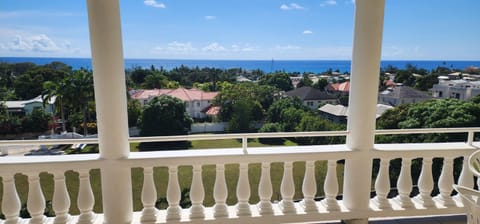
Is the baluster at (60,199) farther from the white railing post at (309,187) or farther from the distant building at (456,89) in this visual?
the distant building at (456,89)

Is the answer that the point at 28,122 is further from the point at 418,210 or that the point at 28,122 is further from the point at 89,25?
the point at 418,210

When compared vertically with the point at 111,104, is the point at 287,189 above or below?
below

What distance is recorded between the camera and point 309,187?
2.02 meters

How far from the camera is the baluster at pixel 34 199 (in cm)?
177

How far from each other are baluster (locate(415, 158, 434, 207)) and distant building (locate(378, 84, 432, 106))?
51 centimetres

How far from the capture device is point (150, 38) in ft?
8.27

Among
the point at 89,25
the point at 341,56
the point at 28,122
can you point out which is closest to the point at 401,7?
the point at 341,56

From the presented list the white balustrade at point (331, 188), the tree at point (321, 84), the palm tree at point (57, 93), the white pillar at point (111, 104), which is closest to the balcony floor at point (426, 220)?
the white balustrade at point (331, 188)

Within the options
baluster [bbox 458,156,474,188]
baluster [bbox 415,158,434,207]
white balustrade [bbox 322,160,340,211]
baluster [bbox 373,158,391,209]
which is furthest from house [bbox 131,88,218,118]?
baluster [bbox 458,156,474,188]

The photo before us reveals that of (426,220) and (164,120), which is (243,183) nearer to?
(164,120)

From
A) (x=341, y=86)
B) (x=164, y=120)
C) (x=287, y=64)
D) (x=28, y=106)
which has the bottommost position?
(x=164, y=120)

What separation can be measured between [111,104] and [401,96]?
2.19 m

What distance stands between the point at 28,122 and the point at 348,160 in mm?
2189

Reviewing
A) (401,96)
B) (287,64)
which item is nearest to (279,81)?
(287,64)
